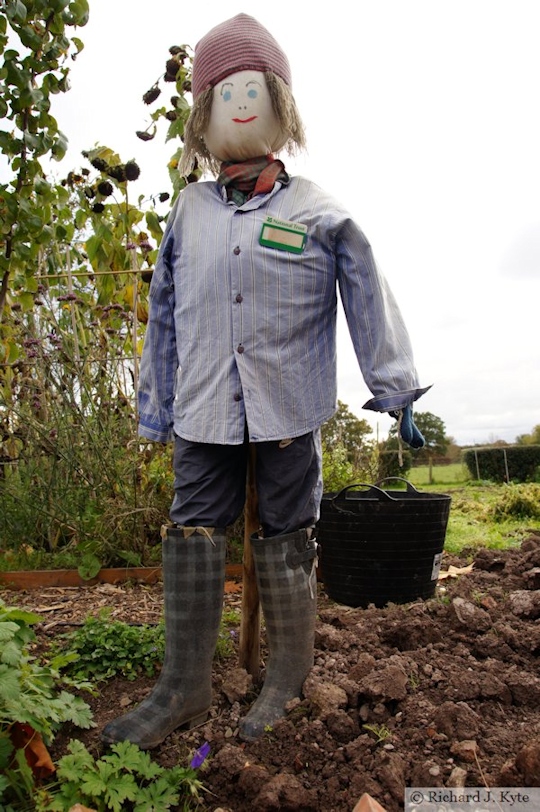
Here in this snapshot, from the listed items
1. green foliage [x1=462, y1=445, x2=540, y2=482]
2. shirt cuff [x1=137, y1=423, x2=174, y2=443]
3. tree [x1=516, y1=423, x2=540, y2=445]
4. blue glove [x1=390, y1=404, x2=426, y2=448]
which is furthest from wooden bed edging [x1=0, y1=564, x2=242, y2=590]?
tree [x1=516, y1=423, x2=540, y2=445]

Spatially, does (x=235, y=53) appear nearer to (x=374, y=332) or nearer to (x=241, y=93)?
(x=241, y=93)

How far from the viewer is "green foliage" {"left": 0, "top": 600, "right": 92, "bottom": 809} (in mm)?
1520

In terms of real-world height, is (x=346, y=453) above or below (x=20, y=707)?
above

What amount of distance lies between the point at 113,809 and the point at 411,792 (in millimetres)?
673

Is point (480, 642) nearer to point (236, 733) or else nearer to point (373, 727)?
point (373, 727)

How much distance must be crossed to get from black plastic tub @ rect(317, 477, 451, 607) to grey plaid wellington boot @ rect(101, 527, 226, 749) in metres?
1.09

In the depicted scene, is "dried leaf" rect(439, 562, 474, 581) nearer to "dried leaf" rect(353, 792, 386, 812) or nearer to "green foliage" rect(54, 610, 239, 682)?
"green foliage" rect(54, 610, 239, 682)

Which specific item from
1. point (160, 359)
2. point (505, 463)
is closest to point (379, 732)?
point (160, 359)

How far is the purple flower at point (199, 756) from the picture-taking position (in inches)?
67.0

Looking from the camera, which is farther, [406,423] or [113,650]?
[113,650]

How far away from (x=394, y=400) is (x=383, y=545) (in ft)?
3.68

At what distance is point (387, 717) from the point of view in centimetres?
184

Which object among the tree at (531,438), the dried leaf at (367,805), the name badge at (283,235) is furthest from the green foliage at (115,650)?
the tree at (531,438)

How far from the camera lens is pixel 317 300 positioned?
203 cm
